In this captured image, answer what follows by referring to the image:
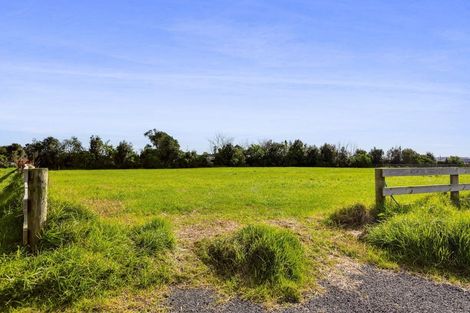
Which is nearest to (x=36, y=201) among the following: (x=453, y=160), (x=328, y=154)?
(x=328, y=154)

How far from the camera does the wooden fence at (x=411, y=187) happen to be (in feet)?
29.2

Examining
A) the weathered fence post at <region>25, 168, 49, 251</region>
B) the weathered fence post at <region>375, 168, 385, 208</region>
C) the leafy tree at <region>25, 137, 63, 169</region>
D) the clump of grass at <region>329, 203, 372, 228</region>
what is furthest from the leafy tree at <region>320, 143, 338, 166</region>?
the weathered fence post at <region>25, 168, 49, 251</region>

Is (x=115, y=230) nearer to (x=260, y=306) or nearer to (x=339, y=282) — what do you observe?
(x=260, y=306)

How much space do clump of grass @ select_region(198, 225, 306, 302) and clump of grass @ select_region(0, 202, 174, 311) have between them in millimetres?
777

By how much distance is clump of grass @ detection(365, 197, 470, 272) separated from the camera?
604 centimetres

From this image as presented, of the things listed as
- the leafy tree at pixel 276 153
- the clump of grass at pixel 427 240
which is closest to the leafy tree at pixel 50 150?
the leafy tree at pixel 276 153

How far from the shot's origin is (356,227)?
26.6ft

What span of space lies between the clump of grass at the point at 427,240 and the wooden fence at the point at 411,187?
148cm

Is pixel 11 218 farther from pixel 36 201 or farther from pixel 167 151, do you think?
pixel 167 151

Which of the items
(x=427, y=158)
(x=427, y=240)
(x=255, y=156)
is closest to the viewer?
(x=427, y=240)

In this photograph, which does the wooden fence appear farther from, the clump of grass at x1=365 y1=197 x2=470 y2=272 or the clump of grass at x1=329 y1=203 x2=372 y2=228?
the clump of grass at x1=365 y1=197 x2=470 y2=272

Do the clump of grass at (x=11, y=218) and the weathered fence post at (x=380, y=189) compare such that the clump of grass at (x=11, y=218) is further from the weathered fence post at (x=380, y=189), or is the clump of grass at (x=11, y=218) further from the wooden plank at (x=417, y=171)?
the wooden plank at (x=417, y=171)

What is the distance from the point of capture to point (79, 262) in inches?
196

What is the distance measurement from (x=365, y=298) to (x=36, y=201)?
15.8ft
